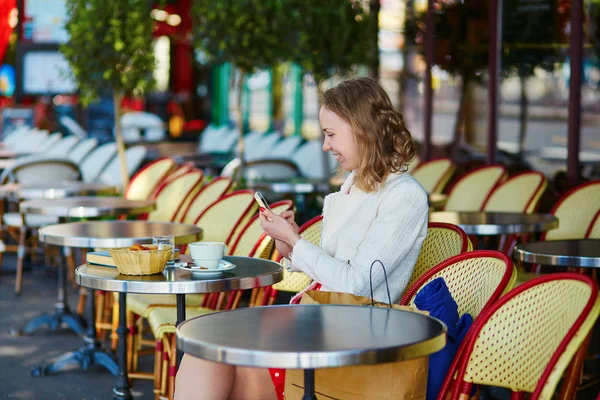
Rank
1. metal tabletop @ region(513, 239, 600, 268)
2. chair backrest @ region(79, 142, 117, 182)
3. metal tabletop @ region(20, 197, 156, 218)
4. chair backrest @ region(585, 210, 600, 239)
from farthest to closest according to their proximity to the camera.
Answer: chair backrest @ region(79, 142, 117, 182)
metal tabletop @ region(20, 197, 156, 218)
chair backrest @ region(585, 210, 600, 239)
metal tabletop @ region(513, 239, 600, 268)

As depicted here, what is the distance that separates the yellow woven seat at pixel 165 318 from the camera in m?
3.97

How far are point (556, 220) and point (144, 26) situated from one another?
441cm

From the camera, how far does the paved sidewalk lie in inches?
185

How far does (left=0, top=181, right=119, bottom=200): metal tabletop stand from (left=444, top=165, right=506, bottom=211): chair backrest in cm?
242

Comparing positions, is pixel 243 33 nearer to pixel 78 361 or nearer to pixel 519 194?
pixel 519 194

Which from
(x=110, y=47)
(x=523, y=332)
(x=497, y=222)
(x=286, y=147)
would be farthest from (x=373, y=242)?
(x=286, y=147)

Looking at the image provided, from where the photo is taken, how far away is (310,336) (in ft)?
7.29

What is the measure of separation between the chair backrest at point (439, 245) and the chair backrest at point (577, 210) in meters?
1.73

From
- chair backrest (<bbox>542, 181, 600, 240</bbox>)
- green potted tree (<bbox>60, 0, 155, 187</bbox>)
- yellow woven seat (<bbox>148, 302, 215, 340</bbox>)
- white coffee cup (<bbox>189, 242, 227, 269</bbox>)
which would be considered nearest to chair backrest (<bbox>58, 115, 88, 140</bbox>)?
green potted tree (<bbox>60, 0, 155, 187</bbox>)

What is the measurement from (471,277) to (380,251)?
287 millimetres

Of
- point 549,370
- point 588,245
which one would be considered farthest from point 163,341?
point 549,370

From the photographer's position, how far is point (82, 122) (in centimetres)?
1477

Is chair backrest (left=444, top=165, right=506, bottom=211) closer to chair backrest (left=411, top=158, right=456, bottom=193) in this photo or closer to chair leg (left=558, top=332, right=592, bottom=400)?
chair backrest (left=411, top=158, right=456, bottom=193)

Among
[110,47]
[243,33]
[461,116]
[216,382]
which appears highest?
[243,33]
